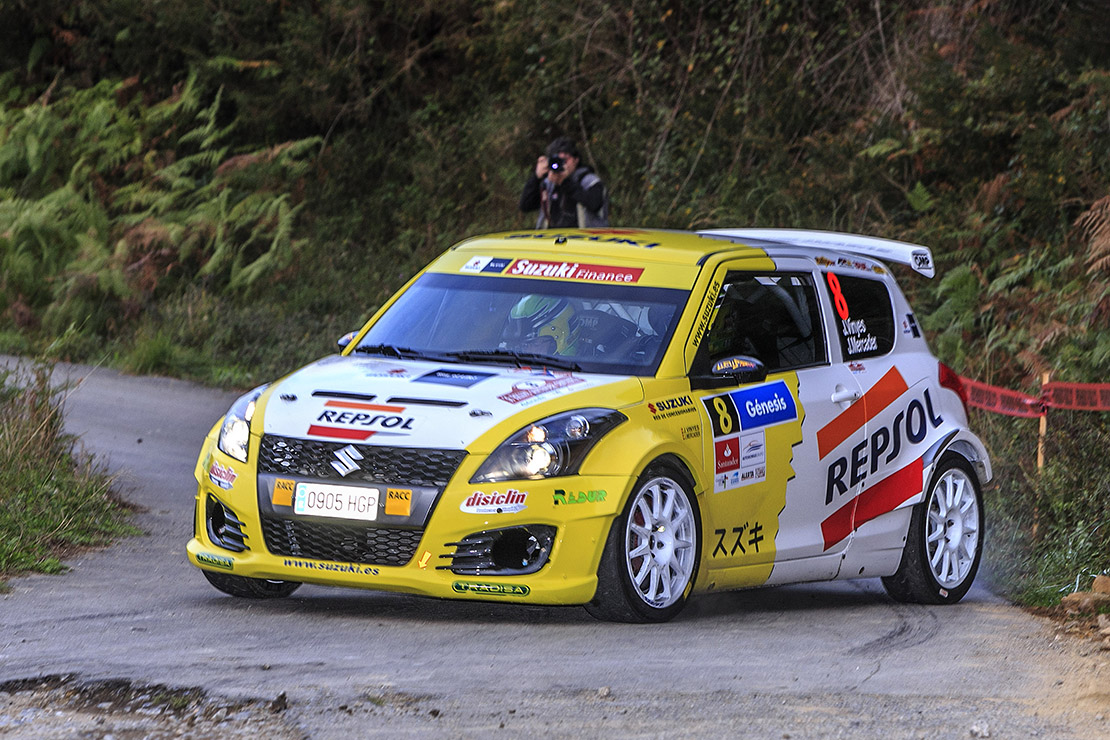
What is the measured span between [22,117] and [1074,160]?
497 inches

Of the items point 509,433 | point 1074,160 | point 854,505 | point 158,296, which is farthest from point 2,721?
point 158,296

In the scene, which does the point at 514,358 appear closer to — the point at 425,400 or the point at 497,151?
the point at 425,400

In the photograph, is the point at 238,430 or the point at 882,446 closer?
the point at 238,430

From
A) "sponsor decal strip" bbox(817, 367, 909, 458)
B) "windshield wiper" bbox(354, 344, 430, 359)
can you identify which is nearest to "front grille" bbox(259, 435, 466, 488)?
"windshield wiper" bbox(354, 344, 430, 359)

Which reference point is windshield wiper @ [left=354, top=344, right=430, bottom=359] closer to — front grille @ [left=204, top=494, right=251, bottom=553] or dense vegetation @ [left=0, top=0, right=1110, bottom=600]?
front grille @ [left=204, top=494, right=251, bottom=553]

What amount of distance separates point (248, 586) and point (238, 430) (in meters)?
0.79

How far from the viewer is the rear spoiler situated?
951cm

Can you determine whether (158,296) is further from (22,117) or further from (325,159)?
(325,159)

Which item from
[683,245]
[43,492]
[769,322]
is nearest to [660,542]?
[769,322]

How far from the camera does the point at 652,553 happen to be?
7402 mm

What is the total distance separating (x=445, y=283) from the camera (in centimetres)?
873

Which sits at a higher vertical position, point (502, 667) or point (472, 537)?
point (472, 537)

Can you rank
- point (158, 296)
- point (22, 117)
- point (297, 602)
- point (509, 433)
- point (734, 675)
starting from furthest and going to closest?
point (22, 117) < point (158, 296) < point (297, 602) < point (509, 433) < point (734, 675)

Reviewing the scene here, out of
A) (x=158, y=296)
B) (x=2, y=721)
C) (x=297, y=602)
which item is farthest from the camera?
(x=158, y=296)
